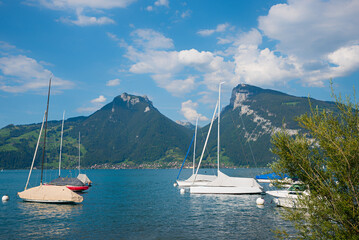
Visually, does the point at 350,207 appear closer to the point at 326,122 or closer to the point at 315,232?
the point at 315,232

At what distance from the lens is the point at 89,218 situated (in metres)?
36.5

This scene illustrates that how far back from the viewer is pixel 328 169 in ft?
42.7

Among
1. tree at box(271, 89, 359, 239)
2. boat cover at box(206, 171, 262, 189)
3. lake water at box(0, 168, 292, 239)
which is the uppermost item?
tree at box(271, 89, 359, 239)

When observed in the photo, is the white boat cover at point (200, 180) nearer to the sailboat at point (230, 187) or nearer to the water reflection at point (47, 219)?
the sailboat at point (230, 187)

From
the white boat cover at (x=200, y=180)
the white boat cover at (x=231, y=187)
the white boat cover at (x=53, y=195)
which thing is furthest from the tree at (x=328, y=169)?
the white boat cover at (x=200, y=180)

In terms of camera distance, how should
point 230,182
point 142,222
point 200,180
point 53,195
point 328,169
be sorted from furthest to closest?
1. point 200,180
2. point 230,182
3. point 53,195
4. point 142,222
5. point 328,169

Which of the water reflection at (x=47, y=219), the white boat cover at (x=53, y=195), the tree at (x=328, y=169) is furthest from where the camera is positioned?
the white boat cover at (x=53, y=195)

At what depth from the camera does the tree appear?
480 inches

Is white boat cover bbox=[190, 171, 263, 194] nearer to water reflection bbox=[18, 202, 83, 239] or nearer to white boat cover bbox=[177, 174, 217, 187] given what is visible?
white boat cover bbox=[177, 174, 217, 187]

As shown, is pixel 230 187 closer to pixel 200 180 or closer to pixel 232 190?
pixel 232 190

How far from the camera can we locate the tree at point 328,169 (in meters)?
12.2

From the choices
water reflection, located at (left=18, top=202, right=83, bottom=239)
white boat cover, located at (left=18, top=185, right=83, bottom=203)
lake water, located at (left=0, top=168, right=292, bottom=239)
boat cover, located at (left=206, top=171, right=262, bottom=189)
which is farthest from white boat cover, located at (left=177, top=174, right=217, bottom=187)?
water reflection, located at (left=18, top=202, right=83, bottom=239)

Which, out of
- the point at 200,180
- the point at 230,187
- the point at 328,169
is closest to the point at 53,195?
the point at 230,187

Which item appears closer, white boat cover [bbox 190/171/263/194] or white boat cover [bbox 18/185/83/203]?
white boat cover [bbox 18/185/83/203]
